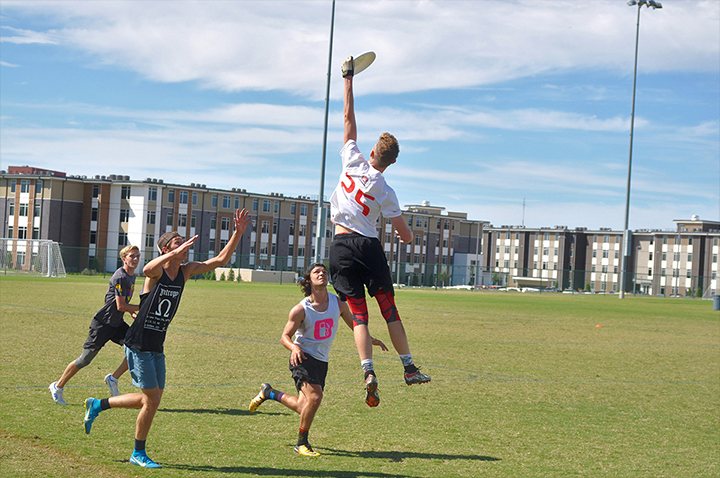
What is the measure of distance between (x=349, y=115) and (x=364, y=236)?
1.27 meters

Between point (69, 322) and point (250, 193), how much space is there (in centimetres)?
8881

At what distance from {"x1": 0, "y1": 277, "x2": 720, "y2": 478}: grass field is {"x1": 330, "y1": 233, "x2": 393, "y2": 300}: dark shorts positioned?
Answer: 166 centimetres

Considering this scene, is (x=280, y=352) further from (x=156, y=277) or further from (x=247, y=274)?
(x=247, y=274)

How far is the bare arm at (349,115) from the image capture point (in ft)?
23.9

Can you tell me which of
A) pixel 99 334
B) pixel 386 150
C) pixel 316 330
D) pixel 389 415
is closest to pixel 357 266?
pixel 316 330

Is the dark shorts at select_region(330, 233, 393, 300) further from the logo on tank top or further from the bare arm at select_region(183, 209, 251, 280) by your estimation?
the bare arm at select_region(183, 209, 251, 280)

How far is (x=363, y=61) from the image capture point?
25.2 ft

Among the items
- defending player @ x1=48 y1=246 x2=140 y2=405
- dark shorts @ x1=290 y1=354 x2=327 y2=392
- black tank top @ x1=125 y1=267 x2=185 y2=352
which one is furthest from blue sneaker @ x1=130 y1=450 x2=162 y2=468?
defending player @ x1=48 y1=246 x2=140 y2=405

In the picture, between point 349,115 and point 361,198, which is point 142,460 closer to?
point 361,198

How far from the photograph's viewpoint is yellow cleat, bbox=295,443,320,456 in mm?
7227

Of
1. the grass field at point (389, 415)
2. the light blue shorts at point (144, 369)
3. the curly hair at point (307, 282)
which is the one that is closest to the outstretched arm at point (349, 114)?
the curly hair at point (307, 282)

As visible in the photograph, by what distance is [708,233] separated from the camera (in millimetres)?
138875

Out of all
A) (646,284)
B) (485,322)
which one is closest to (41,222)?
(485,322)

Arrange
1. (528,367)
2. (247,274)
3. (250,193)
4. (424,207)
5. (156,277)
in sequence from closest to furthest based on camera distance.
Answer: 1. (156,277)
2. (528,367)
3. (247,274)
4. (250,193)
5. (424,207)
